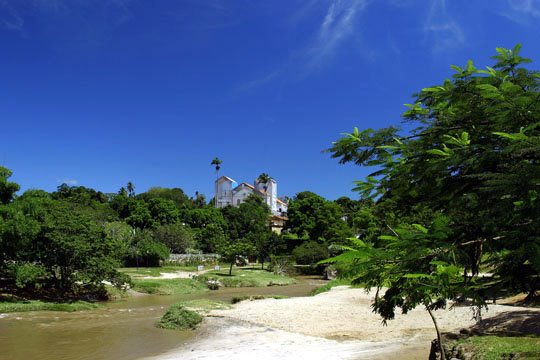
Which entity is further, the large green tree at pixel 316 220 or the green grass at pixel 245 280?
the large green tree at pixel 316 220

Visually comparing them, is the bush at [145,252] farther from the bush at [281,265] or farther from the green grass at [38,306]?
the green grass at [38,306]

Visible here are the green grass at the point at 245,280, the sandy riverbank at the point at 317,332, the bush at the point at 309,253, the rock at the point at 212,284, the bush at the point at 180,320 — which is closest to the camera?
the sandy riverbank at the point at 317,332

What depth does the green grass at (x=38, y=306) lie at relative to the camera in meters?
23.5

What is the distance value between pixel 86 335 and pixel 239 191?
350 feet

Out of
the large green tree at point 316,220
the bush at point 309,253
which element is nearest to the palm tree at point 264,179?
the large green tree at point 316,220

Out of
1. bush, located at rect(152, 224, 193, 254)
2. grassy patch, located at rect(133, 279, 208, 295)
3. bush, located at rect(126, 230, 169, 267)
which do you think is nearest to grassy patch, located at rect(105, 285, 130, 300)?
grassy patch, located at rect(133, 279, 208, 295)

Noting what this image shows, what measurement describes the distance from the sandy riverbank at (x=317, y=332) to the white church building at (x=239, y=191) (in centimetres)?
9857

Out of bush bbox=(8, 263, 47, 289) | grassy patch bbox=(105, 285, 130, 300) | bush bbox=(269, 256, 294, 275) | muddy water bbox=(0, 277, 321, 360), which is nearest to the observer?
muddy water bbox=(0, 277, 321, 360)

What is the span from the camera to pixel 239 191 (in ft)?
409

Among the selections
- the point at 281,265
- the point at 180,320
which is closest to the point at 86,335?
the point at 180,320

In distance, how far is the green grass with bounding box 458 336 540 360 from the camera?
8.36 metres

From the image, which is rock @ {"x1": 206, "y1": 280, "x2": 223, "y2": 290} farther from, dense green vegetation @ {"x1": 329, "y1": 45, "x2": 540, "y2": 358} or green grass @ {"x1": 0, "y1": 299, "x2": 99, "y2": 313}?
dense green vegetation @ {"x1": 329, "y1": 45, "x2": 540, "y2": 358}

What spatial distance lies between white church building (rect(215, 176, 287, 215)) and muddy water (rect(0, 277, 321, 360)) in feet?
318

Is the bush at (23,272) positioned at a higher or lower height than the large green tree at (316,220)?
lower
